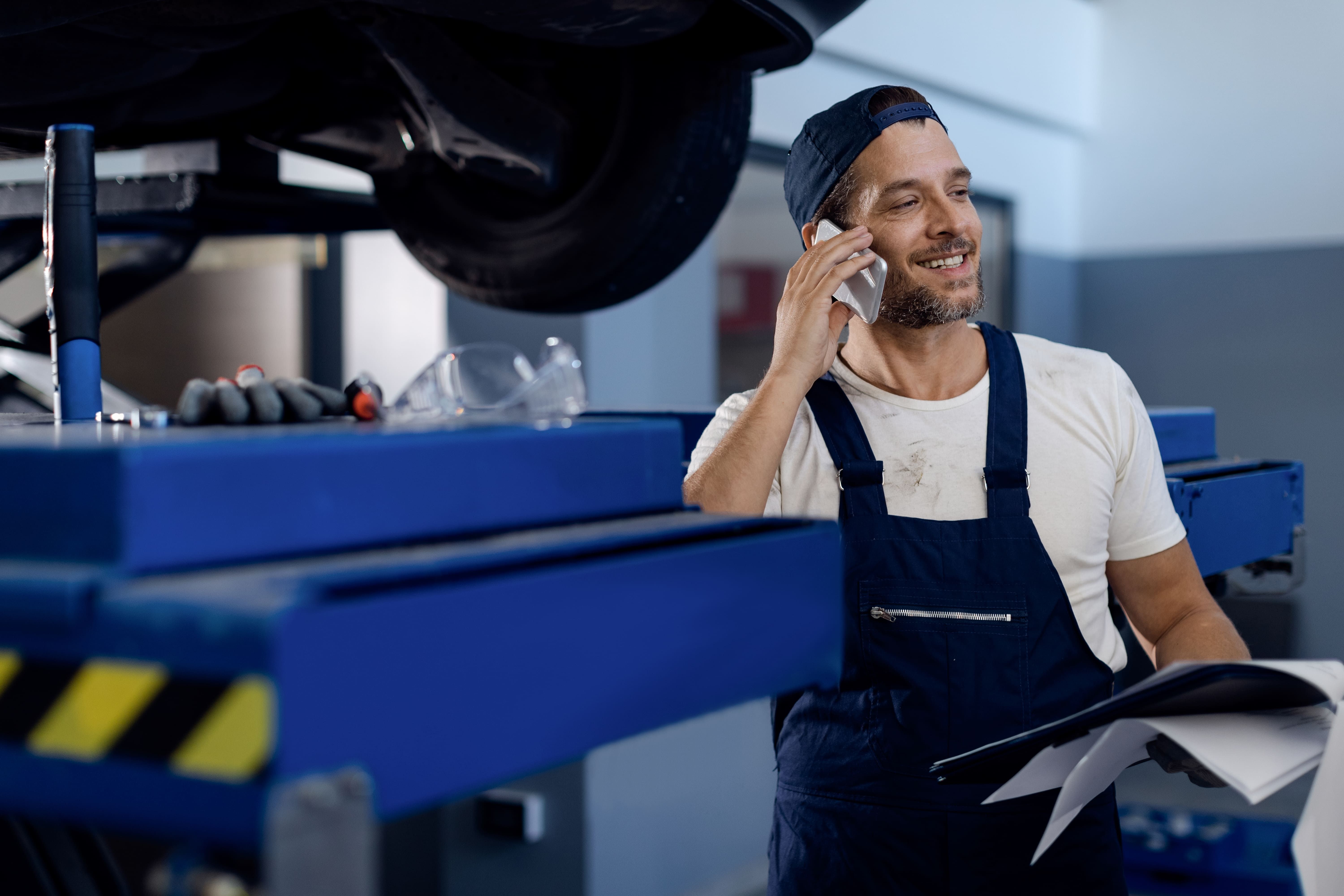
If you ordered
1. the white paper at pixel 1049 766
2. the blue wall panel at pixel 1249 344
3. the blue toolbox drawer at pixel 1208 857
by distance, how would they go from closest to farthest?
the white paper at pixel 1049 766
the blue toolbox drawer at pixel 1208 857
the blue wall panel at pixel 1249 344

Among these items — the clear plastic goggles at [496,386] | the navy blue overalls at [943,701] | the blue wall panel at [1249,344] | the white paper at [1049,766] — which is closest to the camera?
the white paper at [1049,766]

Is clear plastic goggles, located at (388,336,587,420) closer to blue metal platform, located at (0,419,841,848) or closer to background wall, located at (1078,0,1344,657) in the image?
blue metal platform, located at (0,419,841,848)

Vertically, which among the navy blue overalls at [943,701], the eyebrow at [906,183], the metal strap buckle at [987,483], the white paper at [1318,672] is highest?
the eyebrow at [906,183]

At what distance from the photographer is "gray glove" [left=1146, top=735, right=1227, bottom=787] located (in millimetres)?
839

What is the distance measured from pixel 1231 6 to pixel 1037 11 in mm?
876

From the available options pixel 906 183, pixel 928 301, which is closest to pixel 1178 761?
pixel 928 301

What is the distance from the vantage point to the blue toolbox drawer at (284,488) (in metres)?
0.52

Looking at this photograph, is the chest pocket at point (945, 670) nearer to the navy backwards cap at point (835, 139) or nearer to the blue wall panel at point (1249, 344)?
the navy backwards cap at point (835, 139)

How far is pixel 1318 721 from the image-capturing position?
32.4 inches

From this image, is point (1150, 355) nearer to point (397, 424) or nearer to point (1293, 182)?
point (1293, 182)

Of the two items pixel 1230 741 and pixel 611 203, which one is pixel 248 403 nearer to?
pixel 1230 741

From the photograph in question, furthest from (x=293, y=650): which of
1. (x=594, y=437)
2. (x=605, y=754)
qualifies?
(x=605, y=754)

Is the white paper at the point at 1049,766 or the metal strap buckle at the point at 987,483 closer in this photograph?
the white paper at the point at 1049,766

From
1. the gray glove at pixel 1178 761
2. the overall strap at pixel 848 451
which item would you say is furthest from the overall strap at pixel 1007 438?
the gray glove at pixel 1178 761
